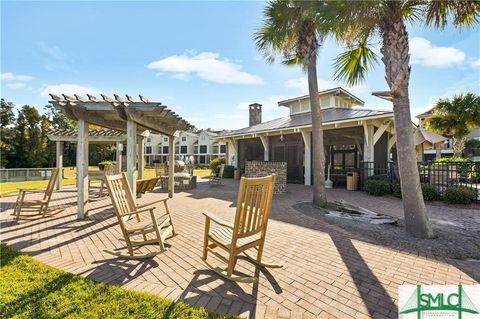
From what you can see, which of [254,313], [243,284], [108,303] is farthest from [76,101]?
[254,313]

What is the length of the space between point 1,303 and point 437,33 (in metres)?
9.21

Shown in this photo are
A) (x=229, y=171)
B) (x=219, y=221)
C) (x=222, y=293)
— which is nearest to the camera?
(x=222, y=293)

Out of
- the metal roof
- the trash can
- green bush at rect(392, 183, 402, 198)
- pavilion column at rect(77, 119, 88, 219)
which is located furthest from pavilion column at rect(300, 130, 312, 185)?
pavilion column at rect(77, 119, 88, 219)

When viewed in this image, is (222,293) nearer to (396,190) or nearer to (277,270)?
(277,270)

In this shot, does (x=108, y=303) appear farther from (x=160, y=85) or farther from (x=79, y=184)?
(x=160, y=85)

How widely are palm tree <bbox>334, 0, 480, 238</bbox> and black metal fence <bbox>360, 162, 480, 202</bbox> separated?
5485mm

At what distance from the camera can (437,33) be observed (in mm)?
5789

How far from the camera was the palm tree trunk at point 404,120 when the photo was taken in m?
5.11

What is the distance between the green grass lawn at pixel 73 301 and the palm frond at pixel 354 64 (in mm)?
8120

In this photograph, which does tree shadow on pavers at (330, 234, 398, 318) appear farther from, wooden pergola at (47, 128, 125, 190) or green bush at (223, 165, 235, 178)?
green bush at (223, 165, 235, 178)

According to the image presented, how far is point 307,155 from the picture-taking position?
14.9m

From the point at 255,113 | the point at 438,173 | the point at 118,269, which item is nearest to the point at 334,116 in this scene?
the point at 438,173

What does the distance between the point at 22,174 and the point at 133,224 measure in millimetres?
19011

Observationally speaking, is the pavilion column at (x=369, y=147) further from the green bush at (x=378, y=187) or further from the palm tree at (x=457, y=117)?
the palm tree at (x=457, y=117)
